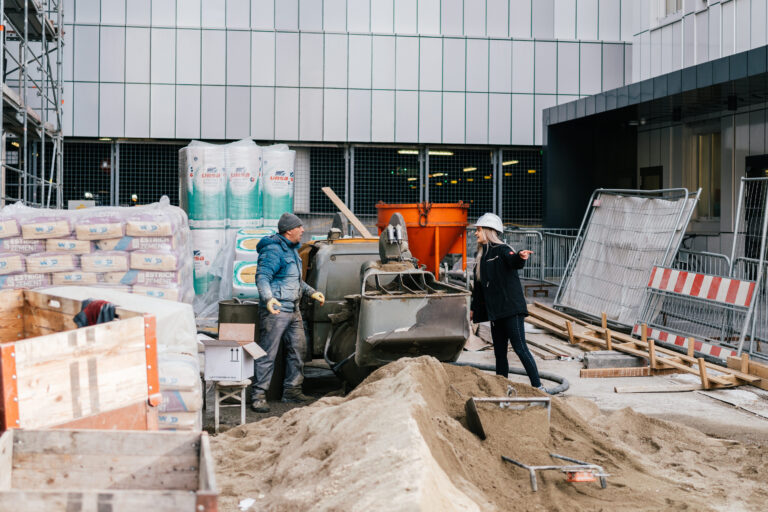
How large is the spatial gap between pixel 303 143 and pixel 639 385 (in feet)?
50.8

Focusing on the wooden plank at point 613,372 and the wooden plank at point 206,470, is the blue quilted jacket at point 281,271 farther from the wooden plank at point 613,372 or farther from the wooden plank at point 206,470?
the wooden plank at point 206,470

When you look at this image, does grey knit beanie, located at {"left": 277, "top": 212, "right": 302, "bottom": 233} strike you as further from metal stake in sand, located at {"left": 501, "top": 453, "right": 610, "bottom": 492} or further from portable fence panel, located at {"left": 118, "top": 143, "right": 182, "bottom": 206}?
portable fence panel, located at {"left": 118, "top": 143, "right": 182, "bottom": 206}

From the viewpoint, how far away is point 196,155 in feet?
50.4

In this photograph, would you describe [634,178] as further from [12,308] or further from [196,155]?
[12,308]

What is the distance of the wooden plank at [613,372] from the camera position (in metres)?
9.79

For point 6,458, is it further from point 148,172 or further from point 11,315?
point 148,172

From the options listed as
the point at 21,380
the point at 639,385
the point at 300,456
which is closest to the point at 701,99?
the point at 639,385

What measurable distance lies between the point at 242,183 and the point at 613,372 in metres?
8.58

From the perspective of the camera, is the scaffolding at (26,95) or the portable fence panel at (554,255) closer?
the scaffolding at (26,95)

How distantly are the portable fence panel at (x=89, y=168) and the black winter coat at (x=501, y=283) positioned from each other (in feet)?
52.7

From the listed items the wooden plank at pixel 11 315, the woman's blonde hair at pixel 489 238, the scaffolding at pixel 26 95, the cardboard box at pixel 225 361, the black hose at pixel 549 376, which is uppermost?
the scaffolding at pixel 26 95

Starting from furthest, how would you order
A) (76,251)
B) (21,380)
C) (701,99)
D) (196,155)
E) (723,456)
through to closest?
(701,99)
(196,155)
(76,251)
(723,456)
(21,380)

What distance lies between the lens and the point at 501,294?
27.3 feet

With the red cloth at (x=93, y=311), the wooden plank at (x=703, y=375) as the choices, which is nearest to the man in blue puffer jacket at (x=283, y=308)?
the red cloth at (x=93, y=311)
